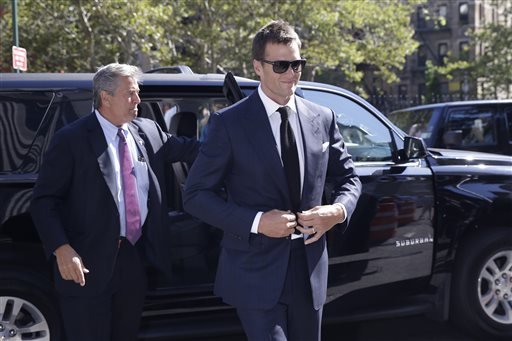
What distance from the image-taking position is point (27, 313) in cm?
391

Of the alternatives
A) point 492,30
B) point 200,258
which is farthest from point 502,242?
point 492,30

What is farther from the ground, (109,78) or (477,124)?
(109,78)

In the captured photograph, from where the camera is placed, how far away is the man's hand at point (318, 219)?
8.81 ft

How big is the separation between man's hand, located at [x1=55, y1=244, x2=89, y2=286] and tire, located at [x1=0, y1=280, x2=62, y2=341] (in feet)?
Answer: 2.88

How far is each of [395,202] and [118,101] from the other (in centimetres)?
204

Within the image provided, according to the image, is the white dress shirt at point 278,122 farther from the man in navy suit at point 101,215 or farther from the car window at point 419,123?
the car window at point 419,123

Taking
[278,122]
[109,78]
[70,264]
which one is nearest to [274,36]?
→ [278,122]

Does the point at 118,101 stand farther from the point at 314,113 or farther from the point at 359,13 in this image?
the point at 359,13

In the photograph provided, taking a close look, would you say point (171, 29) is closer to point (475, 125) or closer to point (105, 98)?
point (475, 125)

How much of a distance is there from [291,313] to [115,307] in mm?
938

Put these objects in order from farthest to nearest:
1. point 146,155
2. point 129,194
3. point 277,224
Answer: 1. point 146,155
2. point 129,194
3. point 277,224

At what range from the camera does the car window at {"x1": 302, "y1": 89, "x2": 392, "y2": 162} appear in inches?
181

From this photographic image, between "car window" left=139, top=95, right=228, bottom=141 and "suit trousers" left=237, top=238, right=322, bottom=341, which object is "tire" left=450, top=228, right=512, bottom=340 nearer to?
"car window" left=139, top=95, right=228, bottom=141

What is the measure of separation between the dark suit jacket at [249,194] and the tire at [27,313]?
57.2 inches
